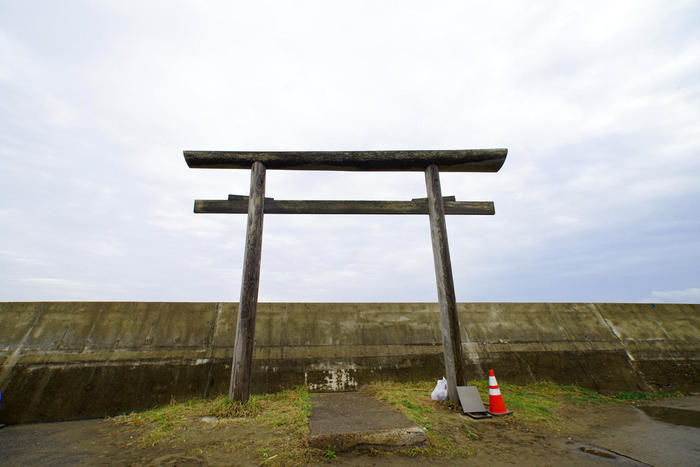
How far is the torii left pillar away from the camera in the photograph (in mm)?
4495

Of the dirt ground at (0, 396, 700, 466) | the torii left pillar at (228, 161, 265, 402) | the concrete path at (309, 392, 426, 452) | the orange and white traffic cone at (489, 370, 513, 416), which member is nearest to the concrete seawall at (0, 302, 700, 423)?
the dirt ground at (0, 396, 700, 466)

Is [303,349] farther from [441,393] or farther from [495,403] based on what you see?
[495,403]

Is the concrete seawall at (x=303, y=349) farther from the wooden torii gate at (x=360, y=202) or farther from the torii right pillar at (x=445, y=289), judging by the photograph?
the wooden torii gate at (x=360, y=202)

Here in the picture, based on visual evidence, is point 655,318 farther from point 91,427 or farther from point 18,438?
point 18,438

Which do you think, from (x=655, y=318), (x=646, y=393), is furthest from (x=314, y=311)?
(x=655, y=318)

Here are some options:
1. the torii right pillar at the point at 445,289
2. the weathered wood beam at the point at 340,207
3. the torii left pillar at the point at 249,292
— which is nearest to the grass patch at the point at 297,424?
the torii left pillar at the point at 249,292

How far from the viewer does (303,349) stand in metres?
6.18

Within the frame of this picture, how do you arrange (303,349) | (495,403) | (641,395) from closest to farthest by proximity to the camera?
(495,403), (641,395), (303,349)

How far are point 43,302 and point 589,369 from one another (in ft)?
37.7

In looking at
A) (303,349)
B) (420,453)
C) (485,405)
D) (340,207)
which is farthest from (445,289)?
(303,349)

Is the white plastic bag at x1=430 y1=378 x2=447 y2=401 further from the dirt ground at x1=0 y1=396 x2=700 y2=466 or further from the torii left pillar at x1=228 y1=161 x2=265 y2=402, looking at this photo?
the torii left pillar at x1=228 y1=161 x2=265 y2=402

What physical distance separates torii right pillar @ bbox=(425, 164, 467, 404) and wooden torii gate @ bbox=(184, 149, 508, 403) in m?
0.02

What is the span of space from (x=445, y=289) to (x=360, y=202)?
2178mm

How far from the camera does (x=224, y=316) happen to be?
6.54m
